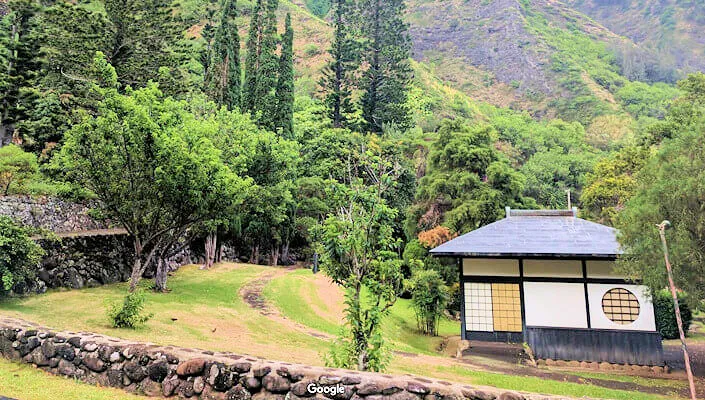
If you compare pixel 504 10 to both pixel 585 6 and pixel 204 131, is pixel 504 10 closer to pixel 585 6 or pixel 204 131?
pixel 585 6

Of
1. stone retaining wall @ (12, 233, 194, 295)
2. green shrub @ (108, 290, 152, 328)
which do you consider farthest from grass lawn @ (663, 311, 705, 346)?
stone retaining wall @ (12, 233, 194, 295)

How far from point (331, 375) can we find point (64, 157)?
11.9m

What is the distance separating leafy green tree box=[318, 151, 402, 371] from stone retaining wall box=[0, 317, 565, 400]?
163 centimetres

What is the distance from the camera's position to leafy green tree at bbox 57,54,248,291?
40.2 feet

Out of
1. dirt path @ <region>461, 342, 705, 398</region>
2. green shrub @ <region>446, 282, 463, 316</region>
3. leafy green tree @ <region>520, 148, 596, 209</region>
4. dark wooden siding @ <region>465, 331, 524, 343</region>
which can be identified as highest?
leafy green tree @ <region>520, 148, 596, 209</region>

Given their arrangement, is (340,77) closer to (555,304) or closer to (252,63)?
(252,63)

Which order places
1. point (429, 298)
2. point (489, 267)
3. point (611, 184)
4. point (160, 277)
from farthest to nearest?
point (611, 184)
point (429, 298)
point (160, 277)
point (489, 267)

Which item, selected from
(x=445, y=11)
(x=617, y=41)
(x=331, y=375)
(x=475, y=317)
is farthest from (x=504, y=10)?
(x=331, y=375)

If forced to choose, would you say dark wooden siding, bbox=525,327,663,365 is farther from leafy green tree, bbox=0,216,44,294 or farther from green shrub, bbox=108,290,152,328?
leafy green tree, bbox=0,216,44,294

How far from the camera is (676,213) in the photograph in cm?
873

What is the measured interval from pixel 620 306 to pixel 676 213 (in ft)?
18.5

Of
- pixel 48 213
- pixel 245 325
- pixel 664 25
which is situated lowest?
pixel 245 325

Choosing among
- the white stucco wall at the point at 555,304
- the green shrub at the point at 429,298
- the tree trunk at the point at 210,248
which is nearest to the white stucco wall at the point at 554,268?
the white stucco wall at the point at 555,304

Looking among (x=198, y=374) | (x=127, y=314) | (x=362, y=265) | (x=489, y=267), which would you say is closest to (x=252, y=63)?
(x=489, y=267)
